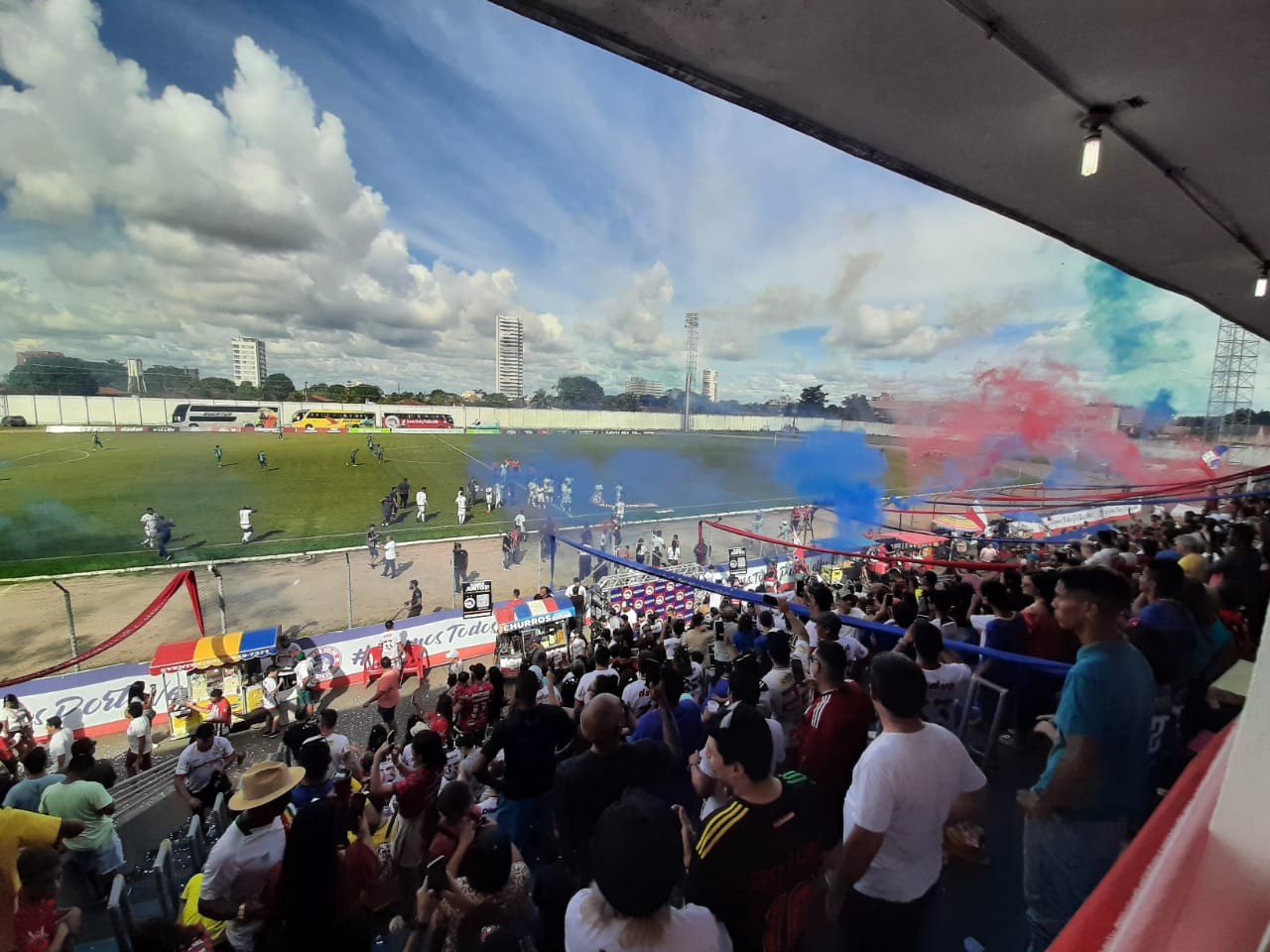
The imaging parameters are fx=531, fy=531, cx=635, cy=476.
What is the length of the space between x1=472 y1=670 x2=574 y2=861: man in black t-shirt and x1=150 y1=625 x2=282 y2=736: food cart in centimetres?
766

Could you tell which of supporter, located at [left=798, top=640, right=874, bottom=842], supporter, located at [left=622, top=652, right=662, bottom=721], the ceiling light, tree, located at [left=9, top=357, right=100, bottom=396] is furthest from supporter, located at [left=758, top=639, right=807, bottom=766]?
tree, located at [left=9, top=357, right=100, bottom=396]

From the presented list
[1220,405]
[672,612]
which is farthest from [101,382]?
[1220,405]

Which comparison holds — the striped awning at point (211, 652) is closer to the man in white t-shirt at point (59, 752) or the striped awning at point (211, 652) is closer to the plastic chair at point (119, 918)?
the man in white t-shirt at point (59, 752)

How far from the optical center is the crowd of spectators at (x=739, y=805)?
1.49 metres

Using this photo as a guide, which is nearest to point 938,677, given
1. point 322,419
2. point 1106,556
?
point 1106,556

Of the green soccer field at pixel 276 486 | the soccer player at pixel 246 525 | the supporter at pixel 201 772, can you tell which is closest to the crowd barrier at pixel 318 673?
the supporter at pixel 201 772

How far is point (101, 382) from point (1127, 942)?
179 feet

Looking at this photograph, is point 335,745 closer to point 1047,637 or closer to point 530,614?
point 1047,637

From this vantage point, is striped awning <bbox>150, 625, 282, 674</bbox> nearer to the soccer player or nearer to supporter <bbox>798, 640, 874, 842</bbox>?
supporter <bbox>798, 640, 874, 842</bbox>

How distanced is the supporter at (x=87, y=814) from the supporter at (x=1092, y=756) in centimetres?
532

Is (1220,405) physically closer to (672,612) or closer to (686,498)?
(686,498)

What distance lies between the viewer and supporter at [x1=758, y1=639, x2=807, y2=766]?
3209 millimetres

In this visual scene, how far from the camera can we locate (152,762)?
6758 mm

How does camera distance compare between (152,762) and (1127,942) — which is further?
(152,762)
